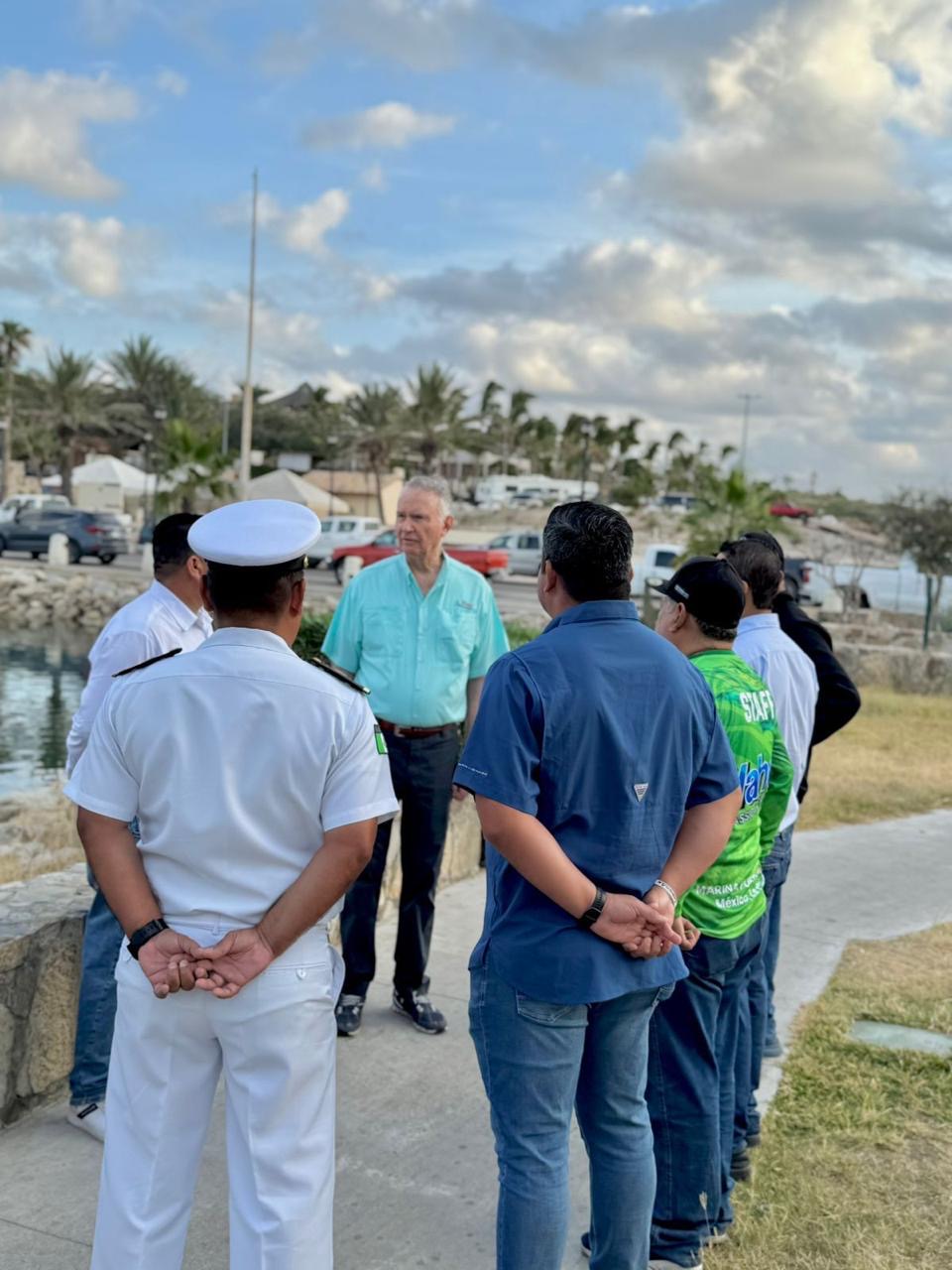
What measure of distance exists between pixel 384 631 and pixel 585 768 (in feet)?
7.72

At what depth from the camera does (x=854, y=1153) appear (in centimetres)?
405

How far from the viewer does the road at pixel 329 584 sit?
88.1ft

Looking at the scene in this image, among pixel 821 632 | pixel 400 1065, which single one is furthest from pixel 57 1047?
pixel 821 632

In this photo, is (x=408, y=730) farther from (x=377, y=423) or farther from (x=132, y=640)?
(x=377, y=423)

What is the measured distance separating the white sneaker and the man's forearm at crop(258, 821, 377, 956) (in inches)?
69.5

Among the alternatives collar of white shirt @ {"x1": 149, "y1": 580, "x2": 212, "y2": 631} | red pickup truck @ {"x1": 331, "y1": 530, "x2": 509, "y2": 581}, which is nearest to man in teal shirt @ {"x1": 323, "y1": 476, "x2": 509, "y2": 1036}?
collar of white shirt @ {"x1": 149, "y1": 580, "x2": 212, "y2": 631}

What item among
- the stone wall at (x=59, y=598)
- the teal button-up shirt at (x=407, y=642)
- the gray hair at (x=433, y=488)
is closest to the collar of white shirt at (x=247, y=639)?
the teal button-up shirt at (x=407, y=642)

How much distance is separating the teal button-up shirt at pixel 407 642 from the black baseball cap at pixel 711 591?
169 cm

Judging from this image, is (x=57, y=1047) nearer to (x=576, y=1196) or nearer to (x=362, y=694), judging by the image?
(x=576, y=1196)

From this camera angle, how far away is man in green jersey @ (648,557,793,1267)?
327 cm

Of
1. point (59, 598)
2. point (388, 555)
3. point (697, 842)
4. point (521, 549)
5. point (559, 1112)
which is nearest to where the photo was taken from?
point (559, 1112)

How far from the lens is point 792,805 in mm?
4211

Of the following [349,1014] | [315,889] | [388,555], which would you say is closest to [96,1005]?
[349,1014]

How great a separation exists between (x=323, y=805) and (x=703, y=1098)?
1461 mm
